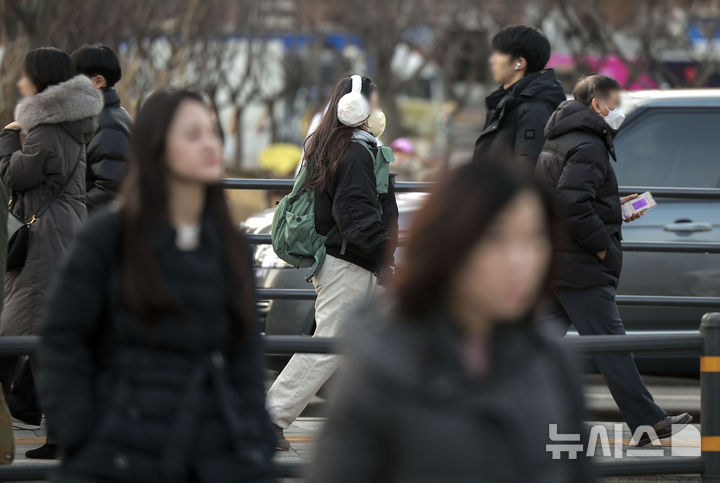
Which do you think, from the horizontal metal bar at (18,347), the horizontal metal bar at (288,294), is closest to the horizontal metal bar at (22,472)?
the horizontal metal bar at (18,347)

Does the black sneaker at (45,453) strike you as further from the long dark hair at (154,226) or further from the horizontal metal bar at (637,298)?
the long dark hair at (154,226)

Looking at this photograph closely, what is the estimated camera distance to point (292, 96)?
32156mm

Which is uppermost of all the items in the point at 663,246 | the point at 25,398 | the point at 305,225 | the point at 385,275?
the point at 305,225

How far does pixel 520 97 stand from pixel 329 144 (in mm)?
1222

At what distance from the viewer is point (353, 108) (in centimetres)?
584

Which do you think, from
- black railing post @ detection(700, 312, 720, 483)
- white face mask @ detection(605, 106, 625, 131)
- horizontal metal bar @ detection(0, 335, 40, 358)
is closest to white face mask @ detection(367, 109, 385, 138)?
white face mask @ detection(605, 106, 625, 131)

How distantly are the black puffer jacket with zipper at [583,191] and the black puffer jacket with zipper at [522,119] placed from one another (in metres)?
0.33

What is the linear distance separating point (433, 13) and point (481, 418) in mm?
27309

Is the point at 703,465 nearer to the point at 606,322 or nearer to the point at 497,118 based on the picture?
the point at 606,322

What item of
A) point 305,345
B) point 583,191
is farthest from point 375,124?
point 305,345

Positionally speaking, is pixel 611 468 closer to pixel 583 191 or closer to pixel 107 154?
pixel 583 191

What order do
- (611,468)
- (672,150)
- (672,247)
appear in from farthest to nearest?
(672,150)
(672,247)
(611,468)

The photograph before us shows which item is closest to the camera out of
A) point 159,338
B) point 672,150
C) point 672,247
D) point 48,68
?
point 159,338

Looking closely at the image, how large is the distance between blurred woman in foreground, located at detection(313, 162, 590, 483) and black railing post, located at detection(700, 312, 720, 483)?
2423 millimetres
